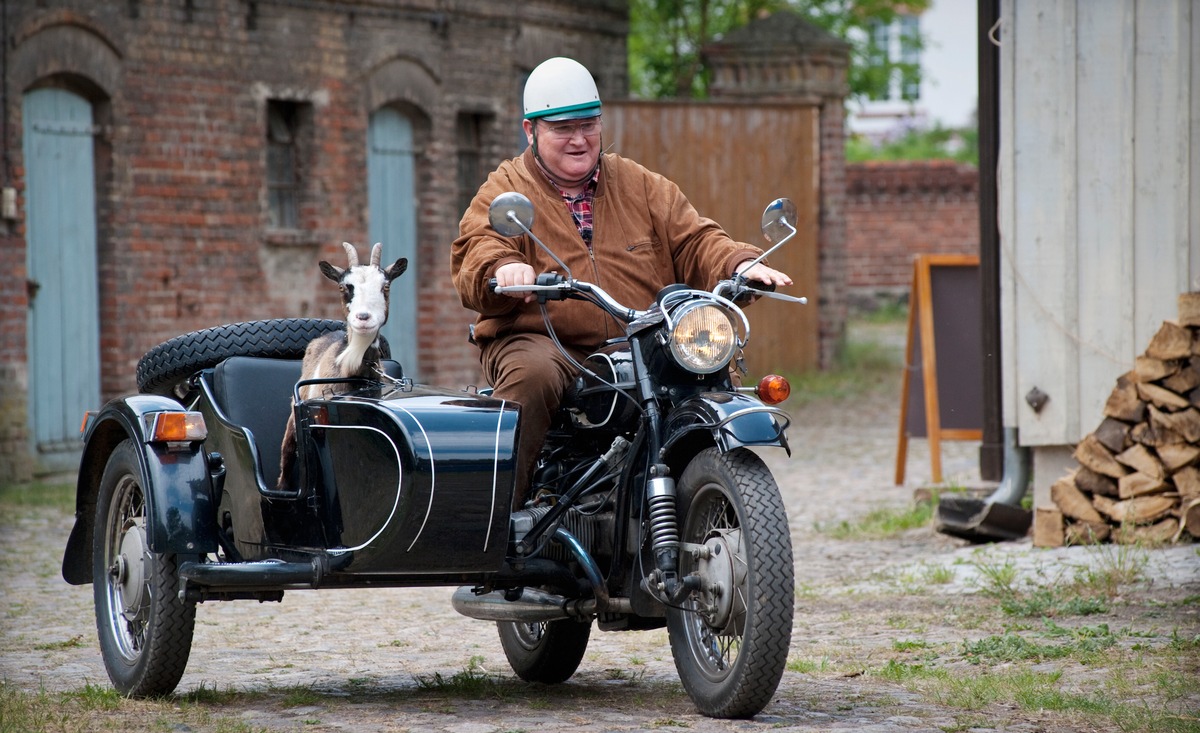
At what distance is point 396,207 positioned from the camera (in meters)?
16.9

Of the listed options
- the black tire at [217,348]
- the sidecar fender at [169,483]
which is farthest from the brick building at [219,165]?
the sidecar fender at [169,483]

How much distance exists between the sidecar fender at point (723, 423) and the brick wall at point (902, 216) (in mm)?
23266

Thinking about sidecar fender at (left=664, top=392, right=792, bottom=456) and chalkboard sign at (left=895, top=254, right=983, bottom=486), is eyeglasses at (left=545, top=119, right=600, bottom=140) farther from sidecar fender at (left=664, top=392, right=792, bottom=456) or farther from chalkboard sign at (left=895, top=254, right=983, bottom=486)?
chalkboard sign at (left=895, top=254, right=983, bottom=486)

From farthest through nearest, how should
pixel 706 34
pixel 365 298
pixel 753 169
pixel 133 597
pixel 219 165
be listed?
pixel 706 34 < pixel 753 169 < pixel 219 165 < pixel 133 597 < pixel 365 298

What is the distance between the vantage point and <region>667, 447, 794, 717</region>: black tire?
14.2ft

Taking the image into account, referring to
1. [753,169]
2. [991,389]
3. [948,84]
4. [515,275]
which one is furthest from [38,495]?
[948,84]

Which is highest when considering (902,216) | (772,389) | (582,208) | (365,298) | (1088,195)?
(902,216)

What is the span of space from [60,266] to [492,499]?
9.66 m

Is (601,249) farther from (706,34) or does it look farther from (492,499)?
(706,34)

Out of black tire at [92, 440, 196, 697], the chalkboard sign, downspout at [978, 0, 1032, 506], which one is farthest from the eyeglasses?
the chalkboard sign

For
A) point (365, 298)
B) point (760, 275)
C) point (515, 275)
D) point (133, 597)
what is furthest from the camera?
point (133, 597)

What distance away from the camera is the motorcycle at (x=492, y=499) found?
14.8 ft

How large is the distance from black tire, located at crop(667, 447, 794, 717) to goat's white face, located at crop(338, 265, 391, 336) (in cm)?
106

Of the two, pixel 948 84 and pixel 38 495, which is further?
pixel 948 84
